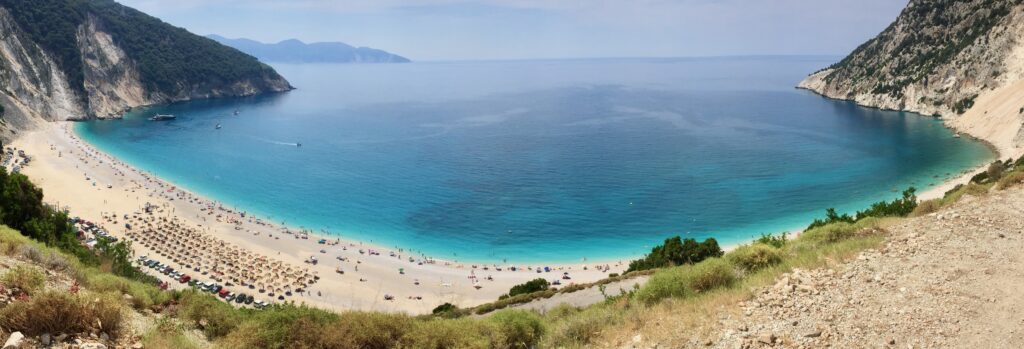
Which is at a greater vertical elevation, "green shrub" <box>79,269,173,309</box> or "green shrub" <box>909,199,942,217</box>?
"green shrub" <box>909,199,942,217</box>

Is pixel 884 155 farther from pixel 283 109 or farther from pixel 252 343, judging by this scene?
pixel 283 109

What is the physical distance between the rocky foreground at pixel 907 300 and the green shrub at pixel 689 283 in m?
1.88

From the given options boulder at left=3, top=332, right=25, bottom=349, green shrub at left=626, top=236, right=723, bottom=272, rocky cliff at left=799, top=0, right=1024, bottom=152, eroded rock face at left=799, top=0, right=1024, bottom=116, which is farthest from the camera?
eroded rock face at left=799, top=0, right=1024, bottom=116

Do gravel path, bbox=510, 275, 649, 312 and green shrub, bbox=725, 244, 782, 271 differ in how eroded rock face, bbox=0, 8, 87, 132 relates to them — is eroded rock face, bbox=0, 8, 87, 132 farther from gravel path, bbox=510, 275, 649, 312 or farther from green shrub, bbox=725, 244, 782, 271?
green shrub, bbox=725, 244, 782, 271

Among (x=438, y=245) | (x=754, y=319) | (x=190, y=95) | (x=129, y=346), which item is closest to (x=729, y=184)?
(x=438, y=245)

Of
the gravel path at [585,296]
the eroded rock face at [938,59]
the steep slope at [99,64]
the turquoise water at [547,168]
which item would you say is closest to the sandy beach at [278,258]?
the turquoise water at [547,168]

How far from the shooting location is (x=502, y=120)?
120 m

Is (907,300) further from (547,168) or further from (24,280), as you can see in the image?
(547,168)

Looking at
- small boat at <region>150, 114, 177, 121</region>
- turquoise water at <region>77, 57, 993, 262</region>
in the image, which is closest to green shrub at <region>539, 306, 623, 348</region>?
turquoise water at <region>77, 57, 993, 262</region>

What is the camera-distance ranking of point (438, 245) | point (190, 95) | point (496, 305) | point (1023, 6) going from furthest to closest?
1. point (190, 95)
2. point (1023, 6)
3. point (438, 245)
4. point (496, 305)

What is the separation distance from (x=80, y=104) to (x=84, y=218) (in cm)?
7895

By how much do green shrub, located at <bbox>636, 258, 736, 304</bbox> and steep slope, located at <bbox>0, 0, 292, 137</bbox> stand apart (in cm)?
Result: 9738

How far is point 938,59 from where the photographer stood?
10888 cm

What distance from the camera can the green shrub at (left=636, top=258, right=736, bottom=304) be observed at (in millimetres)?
13281
